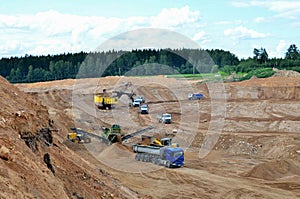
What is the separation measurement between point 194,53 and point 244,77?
14256mm

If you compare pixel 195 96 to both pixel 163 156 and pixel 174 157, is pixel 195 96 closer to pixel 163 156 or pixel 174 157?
pixel 163 156

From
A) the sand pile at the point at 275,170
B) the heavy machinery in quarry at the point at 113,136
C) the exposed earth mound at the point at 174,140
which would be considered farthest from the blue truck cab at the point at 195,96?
the sand pile at the point at 275,170

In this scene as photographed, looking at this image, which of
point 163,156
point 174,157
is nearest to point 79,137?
point 163,156

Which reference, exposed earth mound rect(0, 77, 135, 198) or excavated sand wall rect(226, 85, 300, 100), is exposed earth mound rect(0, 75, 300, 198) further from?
excavated sand wall rect(226, 85, 300, 100)

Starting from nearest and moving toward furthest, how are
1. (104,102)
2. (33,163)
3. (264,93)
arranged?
(33,163)
(104,102)
(264,93)

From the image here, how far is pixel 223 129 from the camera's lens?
47562mm

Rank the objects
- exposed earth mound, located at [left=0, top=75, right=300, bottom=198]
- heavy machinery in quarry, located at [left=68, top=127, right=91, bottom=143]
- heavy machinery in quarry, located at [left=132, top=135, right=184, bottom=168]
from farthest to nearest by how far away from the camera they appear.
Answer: heavy machinery in quarry, located at [left=68, top=127, right=91, bottom=143]
heavy machinery in quarry, located at [left=132, top=135, right=184, bottom=168]
exposed earth mound, located at [left=0, top=75, right=300, bottom=198]

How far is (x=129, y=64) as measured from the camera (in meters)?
95.1

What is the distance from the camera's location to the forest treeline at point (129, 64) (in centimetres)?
9262

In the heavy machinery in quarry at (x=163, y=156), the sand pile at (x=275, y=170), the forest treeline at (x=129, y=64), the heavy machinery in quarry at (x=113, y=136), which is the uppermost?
the forest treeline at (x=129, y=64)

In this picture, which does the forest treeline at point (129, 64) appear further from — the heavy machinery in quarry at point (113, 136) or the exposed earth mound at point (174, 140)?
the heavy machinery in quarry at point (113, 136)

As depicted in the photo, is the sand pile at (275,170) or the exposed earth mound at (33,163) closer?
the exposed earth mound at (33,163)

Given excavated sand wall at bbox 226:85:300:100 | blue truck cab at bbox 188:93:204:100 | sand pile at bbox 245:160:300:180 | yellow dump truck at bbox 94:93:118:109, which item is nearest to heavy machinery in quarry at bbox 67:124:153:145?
sand pile at bbox 245:160:300:180

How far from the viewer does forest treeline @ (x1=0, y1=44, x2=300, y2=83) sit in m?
92.6
